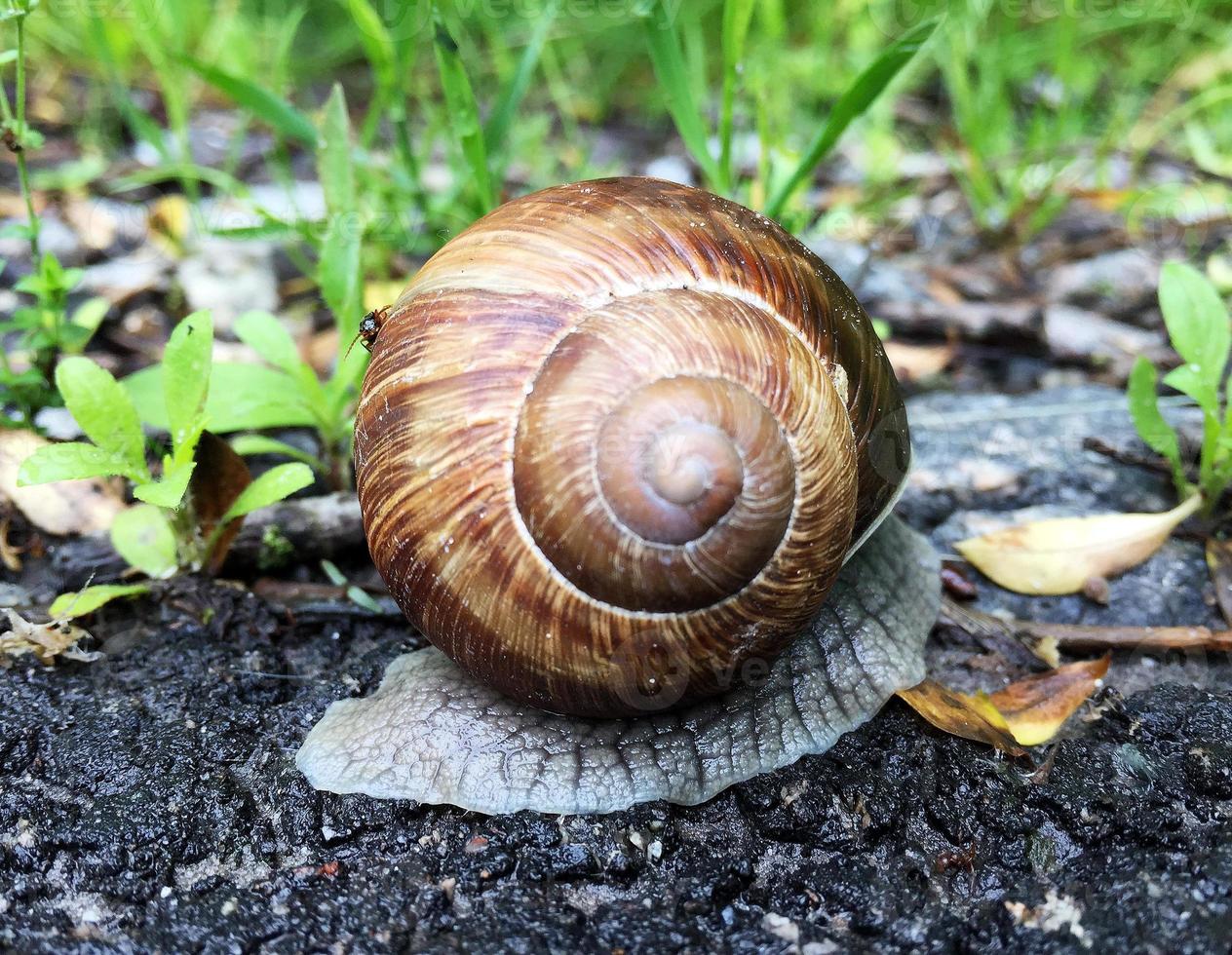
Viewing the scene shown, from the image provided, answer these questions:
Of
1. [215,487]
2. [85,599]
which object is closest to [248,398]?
[215,487]

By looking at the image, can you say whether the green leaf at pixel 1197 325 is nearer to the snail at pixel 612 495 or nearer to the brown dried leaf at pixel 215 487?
the snail at pixel 612 495

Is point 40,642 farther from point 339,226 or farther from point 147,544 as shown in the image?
point 339,226

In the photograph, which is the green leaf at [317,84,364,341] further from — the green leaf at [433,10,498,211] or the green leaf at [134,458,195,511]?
the green leaf at [134,458,195,511]

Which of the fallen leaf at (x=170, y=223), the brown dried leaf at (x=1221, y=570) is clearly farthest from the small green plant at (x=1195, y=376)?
the fallen leaf at (x=170, y=223)

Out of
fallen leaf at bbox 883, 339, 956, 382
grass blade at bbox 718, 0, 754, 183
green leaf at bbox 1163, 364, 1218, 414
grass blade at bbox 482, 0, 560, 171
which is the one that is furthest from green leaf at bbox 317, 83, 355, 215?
green leaf at bbox 1163, 364, 1218, 414

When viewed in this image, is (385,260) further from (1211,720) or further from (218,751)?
(1211,720)

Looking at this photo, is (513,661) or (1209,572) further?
(1209,572)

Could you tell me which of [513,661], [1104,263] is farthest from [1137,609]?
[1104,263]
